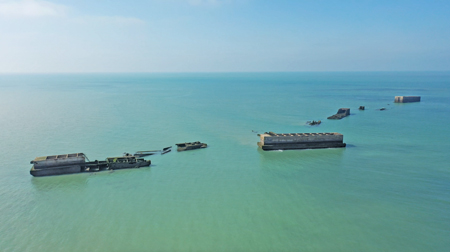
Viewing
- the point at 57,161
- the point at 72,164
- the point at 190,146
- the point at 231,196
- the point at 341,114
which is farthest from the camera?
the point at 341,114

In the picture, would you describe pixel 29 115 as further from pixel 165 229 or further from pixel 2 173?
pixel 165 229

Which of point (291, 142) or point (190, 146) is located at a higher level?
point (291, 142)

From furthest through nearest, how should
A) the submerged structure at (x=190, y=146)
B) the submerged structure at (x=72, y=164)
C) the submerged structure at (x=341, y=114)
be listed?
the submerged structure at (x=341, y=114) → the submerged structure at (x=190, y=146) → the submerged structure at (x=72, y=164)

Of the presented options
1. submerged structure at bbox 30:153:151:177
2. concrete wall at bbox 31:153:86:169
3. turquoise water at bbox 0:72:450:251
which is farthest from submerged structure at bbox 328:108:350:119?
concrete wall at bbox 31:153:86:169

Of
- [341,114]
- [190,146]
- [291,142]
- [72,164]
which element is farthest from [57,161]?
[341,114]

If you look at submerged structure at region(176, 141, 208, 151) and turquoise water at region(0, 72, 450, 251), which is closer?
turquoise water at region(0, 72, 450, 251)

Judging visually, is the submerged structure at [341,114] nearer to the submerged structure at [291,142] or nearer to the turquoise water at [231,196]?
the turquoise water at [231,196]

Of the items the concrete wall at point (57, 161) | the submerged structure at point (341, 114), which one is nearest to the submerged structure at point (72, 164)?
the concrete wall at point (57, 161)

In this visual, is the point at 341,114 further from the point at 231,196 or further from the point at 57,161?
the point at 57,161

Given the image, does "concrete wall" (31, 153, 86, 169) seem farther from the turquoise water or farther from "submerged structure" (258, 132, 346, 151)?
"submerged structure" (258, 132, 346, 151)
